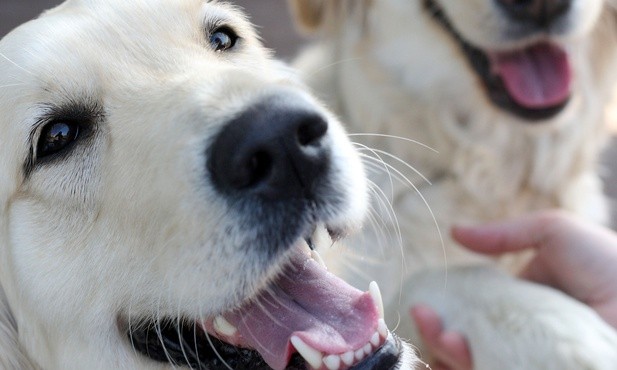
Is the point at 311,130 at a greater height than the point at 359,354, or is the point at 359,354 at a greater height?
the point at 311,130

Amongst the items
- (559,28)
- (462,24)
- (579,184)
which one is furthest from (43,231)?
(579,184)

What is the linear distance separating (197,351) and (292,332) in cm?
26

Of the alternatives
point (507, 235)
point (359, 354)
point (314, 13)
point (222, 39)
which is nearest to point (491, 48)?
point (507, 235)

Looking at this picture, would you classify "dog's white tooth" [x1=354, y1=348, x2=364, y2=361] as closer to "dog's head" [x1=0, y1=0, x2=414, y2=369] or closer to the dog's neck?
"dog's head" [x1=0, y1=0, x2=414, y2=369]

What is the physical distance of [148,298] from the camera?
5.80ft

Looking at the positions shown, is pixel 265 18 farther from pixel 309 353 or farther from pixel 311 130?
pixel 309 353

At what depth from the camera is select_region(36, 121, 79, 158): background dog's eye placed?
1.83 metres

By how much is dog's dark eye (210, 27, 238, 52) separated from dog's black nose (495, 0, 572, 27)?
38.9 inches

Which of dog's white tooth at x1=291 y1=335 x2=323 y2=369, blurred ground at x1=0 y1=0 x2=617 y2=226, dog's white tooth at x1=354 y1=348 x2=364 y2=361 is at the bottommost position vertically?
blurred ground at x1=0 y1=0 x2=617 y2=226

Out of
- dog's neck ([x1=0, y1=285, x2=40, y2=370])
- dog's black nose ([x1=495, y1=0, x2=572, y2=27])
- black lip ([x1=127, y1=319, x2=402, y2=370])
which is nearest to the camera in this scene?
black lip ([x1=127, y1=319, x2=402, y2=370])

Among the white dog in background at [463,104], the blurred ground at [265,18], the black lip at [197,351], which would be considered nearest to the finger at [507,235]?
the white dog in background at [463,104]

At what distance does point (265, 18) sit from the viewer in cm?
658

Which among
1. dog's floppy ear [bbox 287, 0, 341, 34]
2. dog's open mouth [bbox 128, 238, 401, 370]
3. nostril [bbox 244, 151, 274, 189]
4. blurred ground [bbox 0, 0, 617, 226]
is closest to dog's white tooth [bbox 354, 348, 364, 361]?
dog's open mouth [bbox 128, 238, 401, 370]

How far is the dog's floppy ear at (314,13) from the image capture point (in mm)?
3152
